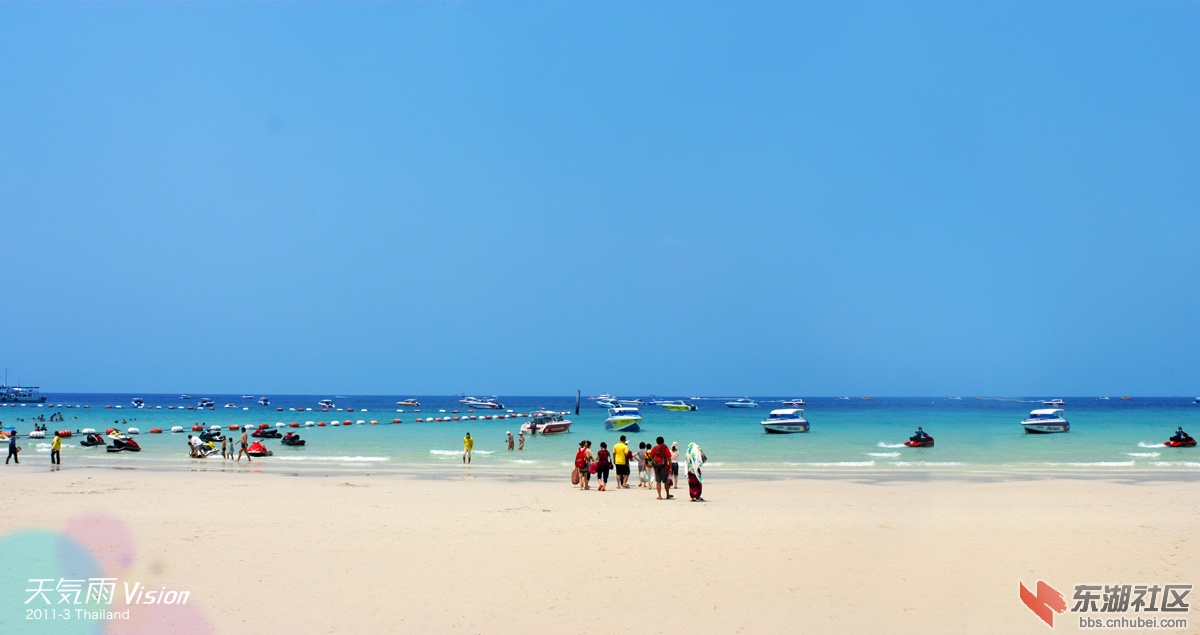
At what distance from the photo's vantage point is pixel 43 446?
153 feet

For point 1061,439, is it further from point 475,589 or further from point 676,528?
point 475,589

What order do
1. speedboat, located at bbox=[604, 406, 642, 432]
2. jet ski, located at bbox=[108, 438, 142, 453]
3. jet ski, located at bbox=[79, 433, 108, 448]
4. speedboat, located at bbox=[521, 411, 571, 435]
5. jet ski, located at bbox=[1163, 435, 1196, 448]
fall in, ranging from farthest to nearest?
1. speedboat, located at bbox=[604, 406, 642, 432]
2. speedboat, located at bbox=[521, 411, 571, 435]
3. jet ski, located at bbox=[1163, 435, 1196, 448]
4. jet ski, located at bbox=[79, 433, 108, 448]
5. jet ski, located at bbox=[108, 438, 142, 453]

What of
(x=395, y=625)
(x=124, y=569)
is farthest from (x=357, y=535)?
(x=395, y=625)

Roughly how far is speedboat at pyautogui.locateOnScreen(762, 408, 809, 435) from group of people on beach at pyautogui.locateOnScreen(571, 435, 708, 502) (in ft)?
133

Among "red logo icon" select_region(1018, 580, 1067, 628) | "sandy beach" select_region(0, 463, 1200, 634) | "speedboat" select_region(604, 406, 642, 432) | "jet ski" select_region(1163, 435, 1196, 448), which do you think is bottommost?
"speedboat" select_region(604, 406, 642, 432)

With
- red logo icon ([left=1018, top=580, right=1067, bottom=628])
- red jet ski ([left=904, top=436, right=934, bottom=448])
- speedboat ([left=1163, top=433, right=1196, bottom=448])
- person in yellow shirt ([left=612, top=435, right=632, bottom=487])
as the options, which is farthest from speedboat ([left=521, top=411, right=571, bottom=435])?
red logo icon ([left=1018, top=580, right=1067, bottom=628])

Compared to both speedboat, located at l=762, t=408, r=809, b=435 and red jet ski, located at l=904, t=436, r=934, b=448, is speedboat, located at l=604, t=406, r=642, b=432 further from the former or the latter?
red jet ski, located at l=904, t=436, r=934, b=448

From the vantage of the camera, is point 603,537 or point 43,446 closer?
point 603,537

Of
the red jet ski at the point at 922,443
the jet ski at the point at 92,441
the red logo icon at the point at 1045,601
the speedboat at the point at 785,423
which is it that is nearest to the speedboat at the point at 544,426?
the speedboat at the point at 785,423

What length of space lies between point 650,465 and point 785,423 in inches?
1704

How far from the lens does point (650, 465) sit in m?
25.0

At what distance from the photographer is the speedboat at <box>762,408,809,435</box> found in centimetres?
6556

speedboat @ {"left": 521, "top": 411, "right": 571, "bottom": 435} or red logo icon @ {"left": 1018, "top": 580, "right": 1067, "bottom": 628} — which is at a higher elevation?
red logo icon @ {"left": 1018, "top": 580, "right": 1067, "bottom": 628}

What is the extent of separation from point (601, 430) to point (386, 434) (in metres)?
21.3
